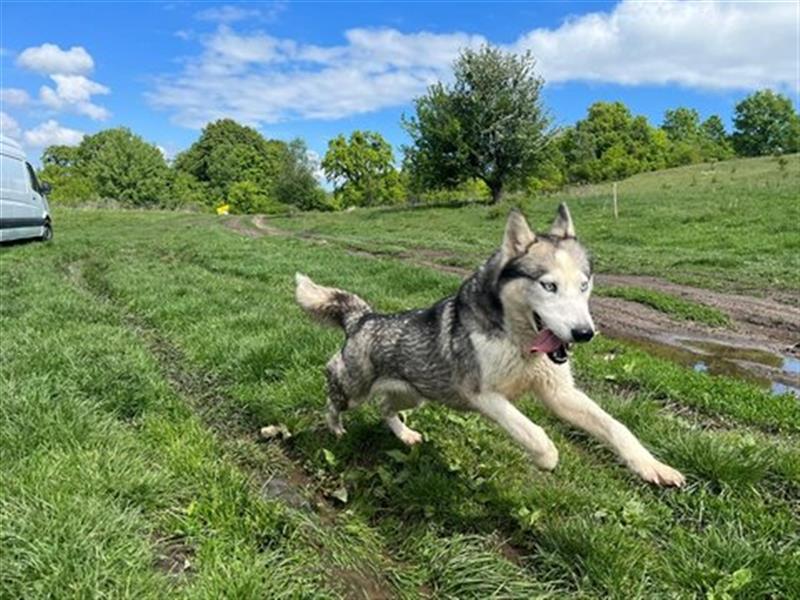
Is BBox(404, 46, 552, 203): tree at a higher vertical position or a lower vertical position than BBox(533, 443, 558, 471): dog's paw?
higher

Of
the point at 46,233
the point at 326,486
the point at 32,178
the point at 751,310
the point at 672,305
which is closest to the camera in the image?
the point at 326,486

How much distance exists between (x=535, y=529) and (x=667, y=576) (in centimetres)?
79

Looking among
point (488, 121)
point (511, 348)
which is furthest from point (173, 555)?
point (488, 121)

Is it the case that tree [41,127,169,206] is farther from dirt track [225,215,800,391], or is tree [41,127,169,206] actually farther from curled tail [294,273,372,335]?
curled tail [294,273,372,335]

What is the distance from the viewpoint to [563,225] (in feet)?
15.3

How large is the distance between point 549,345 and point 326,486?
199cm

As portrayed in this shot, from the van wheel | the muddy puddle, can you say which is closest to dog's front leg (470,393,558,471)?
the muddy puddle

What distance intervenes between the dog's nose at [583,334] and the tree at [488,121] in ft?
143

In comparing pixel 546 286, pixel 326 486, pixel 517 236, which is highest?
pixel 517 236

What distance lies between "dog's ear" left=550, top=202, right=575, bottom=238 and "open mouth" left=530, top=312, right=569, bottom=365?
0.68 meters

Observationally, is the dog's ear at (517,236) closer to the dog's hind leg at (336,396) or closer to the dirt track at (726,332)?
the dog's hind leg at (336,396)

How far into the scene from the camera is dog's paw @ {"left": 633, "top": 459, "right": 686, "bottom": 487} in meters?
3.90

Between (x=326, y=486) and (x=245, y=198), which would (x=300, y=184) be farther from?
(x=326, y=486)

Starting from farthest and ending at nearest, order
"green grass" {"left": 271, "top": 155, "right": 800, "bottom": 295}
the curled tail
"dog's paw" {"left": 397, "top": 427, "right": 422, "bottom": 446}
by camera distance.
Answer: "green grass" {"left": 271, "top": 155, "right": 800, "bottom": 295} < the curled tail < "dog's paw" {"left": 397, "top": 427, "right": 422, "bottom": 446}
